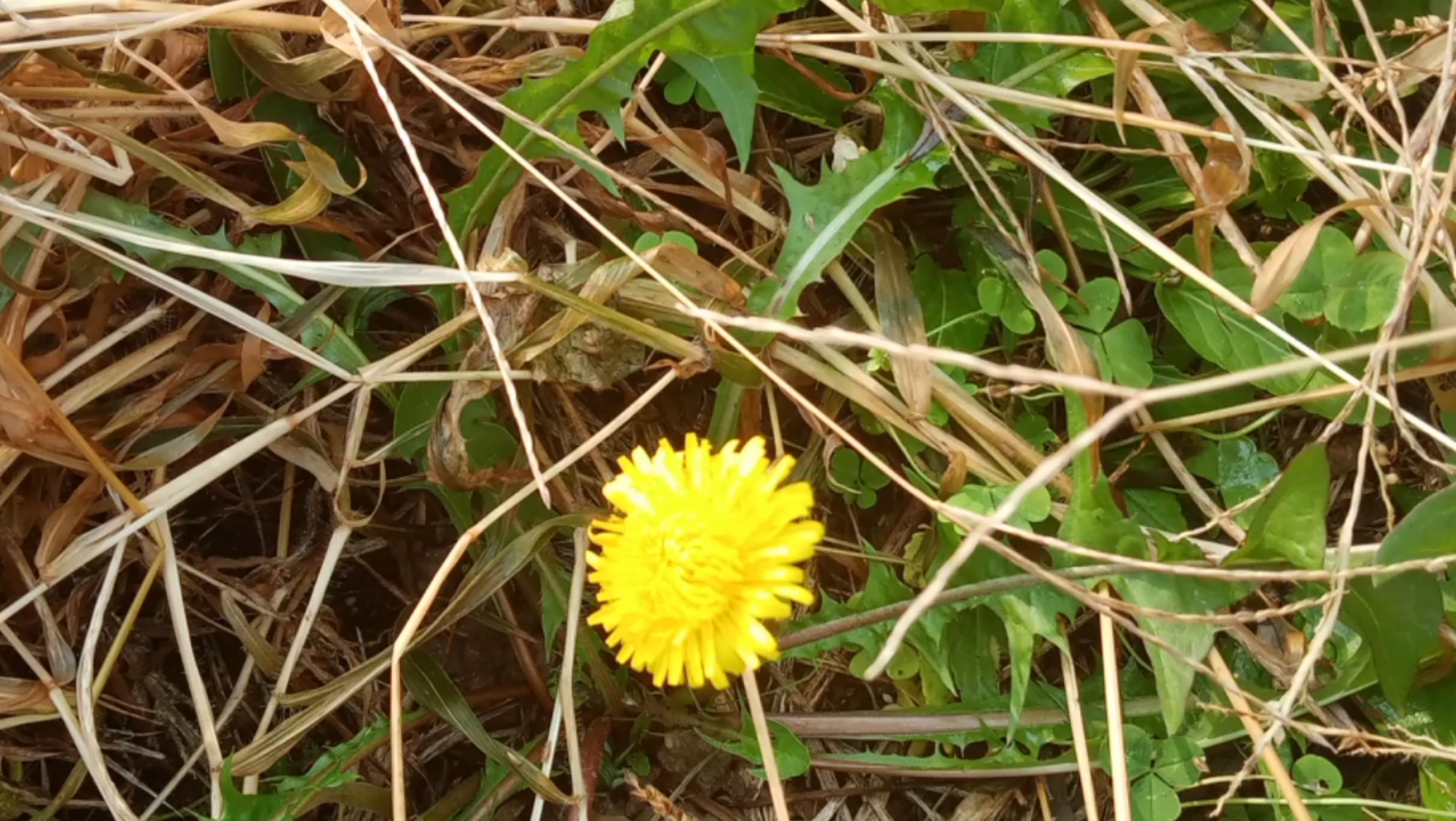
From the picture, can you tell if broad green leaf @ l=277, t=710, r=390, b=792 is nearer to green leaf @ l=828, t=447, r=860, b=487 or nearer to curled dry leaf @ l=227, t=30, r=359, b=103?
green leaf @ l=828, t=447, r=860, b=487

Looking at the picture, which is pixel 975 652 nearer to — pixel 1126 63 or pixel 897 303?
pixel 897 303

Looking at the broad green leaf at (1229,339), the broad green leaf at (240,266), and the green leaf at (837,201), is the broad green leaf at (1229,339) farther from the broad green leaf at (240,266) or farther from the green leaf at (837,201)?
the broad green leaf at (240,266)

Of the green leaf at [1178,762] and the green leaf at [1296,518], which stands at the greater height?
the green leaf at [1296,518]

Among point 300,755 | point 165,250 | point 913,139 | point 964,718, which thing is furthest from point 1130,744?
point 165,250

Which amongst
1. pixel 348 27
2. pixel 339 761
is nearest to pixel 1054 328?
pixel 348 27

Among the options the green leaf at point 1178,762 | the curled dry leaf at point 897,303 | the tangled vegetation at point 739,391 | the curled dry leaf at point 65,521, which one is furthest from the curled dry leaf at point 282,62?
the green leaf at point 1178,762
